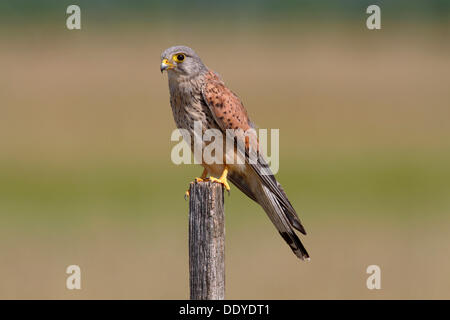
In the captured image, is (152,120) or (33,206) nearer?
(33,206)

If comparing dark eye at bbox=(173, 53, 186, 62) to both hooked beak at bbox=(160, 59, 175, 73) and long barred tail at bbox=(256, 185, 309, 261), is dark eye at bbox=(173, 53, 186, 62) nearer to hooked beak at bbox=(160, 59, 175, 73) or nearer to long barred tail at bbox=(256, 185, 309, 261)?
hooked beak at bbox=(160, 59, 175, 73)

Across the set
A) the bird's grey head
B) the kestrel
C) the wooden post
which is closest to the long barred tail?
the kestrel

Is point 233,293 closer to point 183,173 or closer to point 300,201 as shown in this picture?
point 300,201

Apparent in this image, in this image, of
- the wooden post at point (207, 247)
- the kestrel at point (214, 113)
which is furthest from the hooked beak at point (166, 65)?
the wooden post at point (207, 247)

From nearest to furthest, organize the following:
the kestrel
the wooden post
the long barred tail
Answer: the wooden post → the long barred tail → the kestrel

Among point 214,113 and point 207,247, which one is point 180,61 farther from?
point 207,247

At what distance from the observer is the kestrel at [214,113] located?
6312 millimetres

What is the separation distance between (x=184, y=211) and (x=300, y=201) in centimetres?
219

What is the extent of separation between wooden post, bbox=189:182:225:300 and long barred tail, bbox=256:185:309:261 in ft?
4.18

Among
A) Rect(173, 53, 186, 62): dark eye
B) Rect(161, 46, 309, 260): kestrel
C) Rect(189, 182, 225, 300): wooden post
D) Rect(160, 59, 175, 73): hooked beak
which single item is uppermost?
Rect(173, 53, 186, 62): dark eye

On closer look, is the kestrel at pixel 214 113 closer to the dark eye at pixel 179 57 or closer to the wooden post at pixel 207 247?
the dark eye at pixel 179 57

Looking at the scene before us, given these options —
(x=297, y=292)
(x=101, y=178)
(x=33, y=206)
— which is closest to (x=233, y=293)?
(x=297, y=292)

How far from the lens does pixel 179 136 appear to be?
6.68 metres

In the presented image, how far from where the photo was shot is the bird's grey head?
6.39m
